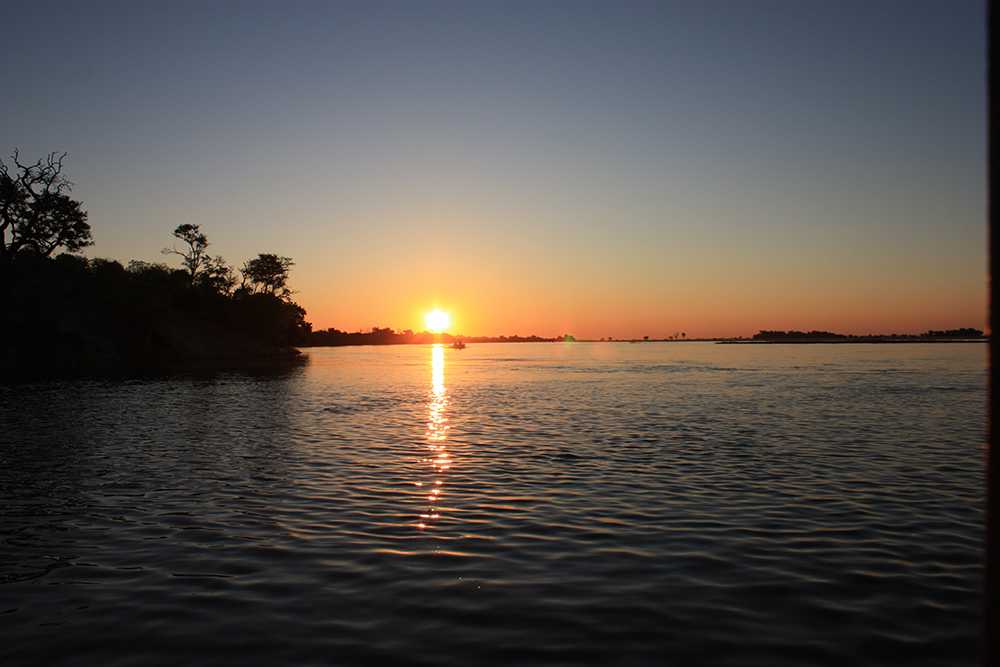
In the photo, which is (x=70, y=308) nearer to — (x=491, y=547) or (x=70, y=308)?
(x=70, y=308)

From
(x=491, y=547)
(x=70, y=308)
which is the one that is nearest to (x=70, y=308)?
(x=70, y=308)

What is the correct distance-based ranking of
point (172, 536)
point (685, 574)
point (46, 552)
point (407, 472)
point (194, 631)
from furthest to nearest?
point (407, 472) → point (172, 536) → point (46, 552) → point (685, 574) → point (194, 631)

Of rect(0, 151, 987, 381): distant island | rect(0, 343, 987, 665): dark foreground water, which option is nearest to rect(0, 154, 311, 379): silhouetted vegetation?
rect(0, 151, 987, 381): distant island

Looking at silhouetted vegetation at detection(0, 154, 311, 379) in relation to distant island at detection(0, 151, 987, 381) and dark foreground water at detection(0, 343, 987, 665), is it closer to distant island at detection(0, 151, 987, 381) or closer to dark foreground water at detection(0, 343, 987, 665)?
distant island at detection(0, 151, 987, 381)

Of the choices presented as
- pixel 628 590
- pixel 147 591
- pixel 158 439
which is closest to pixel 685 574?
pixel 628 590

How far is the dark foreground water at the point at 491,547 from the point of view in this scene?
8.85 meters

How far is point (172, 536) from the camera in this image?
13.8 m

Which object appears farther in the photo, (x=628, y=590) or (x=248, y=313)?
(x=248, y=313)

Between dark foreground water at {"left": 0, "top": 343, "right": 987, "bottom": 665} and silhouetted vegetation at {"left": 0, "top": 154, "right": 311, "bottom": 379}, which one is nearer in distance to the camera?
dark foreground water at {"left": 0, "top": 343, "right": 987, "bottom": 665}

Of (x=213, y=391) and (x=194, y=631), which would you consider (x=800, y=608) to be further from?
(x=213, y=391)

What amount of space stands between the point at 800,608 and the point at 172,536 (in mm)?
11410

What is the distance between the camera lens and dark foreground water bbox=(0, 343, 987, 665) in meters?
8.85

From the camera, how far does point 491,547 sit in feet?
42.9

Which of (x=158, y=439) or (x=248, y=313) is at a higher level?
(x=248, y=313)
